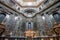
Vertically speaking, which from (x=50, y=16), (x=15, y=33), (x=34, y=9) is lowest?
(x=15, y=33)

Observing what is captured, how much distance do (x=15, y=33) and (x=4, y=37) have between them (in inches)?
66.9

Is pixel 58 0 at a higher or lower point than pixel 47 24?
higher

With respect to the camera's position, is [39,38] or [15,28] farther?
[15,28]

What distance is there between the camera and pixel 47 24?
12.1 metres

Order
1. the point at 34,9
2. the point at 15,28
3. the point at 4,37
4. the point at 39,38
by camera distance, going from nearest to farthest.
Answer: the point at 4,37 → the point at 39,38 → the point at 15,28 → the point at 34,9

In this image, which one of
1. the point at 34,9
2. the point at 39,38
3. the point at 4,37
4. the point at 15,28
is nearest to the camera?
the point at 4,37

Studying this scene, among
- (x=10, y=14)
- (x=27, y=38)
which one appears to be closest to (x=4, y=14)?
(x=10, y=14)

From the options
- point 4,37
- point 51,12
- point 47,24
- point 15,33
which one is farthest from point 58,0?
point 4,37

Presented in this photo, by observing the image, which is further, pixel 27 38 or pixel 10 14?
pixel 10 14

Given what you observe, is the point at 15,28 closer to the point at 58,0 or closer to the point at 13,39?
the point at 13,39

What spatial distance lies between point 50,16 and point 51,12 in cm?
60

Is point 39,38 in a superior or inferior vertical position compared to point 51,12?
inferior

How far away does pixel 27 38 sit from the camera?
11258 mm

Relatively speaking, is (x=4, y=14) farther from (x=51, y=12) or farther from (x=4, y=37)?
(x=51, y=12)
